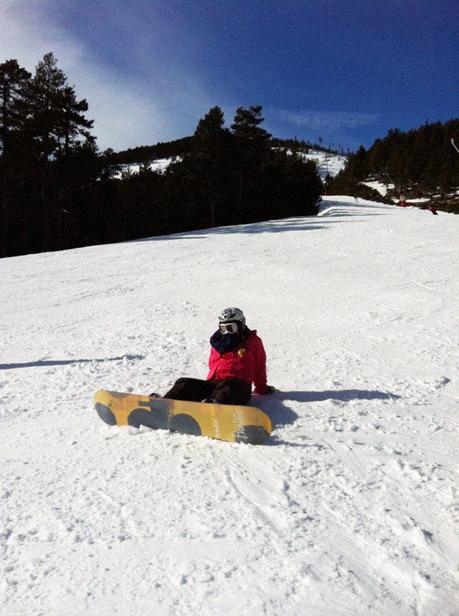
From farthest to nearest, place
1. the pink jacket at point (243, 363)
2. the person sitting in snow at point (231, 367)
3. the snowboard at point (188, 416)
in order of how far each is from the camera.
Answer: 1. the pink jacket at point (243, 363)
2. the person sitting in snow at point (231, 367)
3. the snowboard at point (188, 416)

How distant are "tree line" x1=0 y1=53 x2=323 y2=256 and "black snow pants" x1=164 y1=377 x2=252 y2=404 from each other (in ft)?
69.8

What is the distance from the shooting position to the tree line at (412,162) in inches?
2844

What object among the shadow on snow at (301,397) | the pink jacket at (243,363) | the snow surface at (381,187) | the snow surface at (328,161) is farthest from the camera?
the snow surface at (328,161)

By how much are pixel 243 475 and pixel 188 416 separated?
0.84 meters

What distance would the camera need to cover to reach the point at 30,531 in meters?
2.86

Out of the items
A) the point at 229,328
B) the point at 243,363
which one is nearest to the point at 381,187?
the point at 229,328

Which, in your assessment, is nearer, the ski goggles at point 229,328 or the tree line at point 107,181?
the ski goggles at point 229,328

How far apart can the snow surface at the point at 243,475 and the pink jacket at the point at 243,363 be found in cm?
34

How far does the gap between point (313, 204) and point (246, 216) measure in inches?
286

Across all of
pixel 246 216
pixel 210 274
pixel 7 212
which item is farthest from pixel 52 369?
pixel 246 216

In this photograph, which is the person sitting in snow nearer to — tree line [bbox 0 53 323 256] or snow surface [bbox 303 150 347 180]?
tree line [bbox 0 53 323 256]

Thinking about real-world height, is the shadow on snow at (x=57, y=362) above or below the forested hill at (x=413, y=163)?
below

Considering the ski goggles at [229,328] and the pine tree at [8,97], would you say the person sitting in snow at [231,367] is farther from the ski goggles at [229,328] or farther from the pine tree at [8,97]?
the pine tree at [8,97]

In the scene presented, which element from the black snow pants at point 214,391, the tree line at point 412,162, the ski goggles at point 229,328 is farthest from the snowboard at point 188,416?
the tree line at point 412,162
